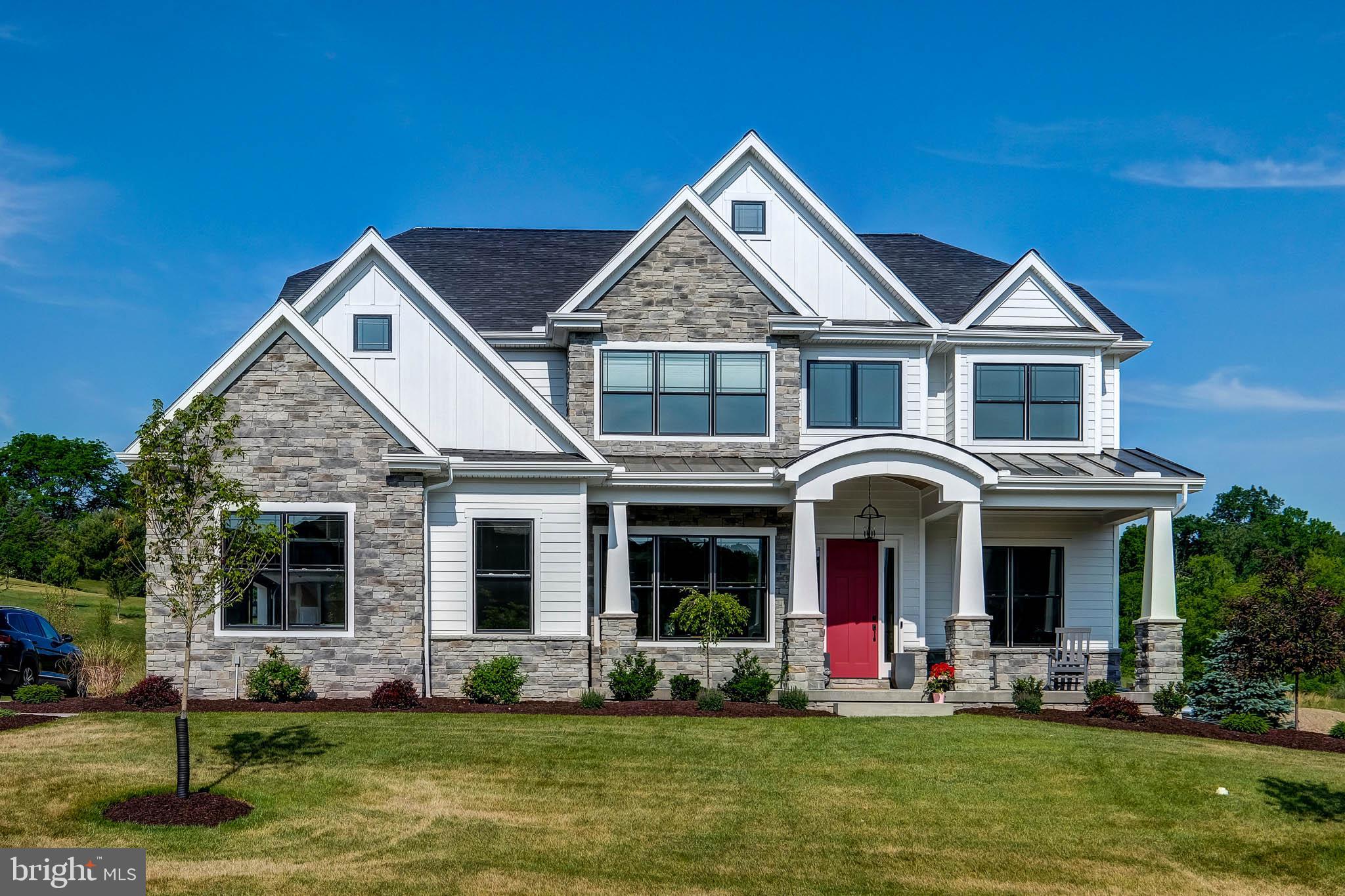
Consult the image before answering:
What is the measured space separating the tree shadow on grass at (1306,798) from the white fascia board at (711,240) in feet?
33.9

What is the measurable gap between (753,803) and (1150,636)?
10136 mm

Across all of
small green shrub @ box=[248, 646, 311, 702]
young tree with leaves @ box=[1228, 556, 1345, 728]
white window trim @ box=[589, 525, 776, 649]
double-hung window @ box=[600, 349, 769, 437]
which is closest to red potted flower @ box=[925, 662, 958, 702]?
white window trim @ box=[589, 525, 776, 649]

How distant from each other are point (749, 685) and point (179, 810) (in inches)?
365

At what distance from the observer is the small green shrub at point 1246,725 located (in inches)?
679

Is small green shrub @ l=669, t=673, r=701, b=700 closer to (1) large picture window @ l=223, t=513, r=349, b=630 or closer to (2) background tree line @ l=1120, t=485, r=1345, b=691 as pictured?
(1) large picture window @ l=223, t=513, r=349, b=630

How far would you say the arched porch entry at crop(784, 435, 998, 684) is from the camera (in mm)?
19438

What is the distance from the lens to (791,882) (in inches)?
417

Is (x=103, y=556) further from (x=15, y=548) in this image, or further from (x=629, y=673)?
(x=629, y=673)

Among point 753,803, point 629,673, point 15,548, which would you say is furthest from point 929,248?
point 15,548

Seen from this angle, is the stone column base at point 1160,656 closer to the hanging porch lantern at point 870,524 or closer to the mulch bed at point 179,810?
the hanging porch lantern at point 870,524

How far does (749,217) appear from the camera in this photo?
22578 millimetres

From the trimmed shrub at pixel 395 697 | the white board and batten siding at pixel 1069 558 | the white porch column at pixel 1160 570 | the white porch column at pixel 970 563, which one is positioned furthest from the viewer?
the white board and batten siding at pixel 1069 558

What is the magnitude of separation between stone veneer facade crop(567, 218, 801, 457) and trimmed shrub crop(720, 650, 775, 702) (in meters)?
3.70

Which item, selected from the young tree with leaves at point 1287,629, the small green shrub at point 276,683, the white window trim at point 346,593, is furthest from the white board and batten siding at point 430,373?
the young tree with leaves at point 1287,629
